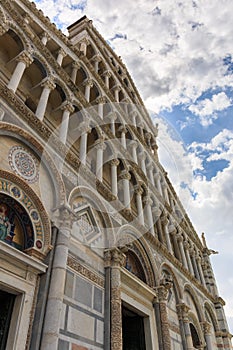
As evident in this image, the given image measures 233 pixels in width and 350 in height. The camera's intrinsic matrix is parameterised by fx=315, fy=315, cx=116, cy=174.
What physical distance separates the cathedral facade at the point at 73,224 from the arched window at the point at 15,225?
0.02 meters

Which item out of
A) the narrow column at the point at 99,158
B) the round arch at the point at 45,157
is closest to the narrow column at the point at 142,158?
the narrow column at the point at 99,158

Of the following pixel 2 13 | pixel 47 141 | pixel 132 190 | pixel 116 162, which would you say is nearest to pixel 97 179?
pixel 47 141

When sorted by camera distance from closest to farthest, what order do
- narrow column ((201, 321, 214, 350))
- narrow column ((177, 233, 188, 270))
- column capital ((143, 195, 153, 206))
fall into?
column capital ((143, 195, 153, 206)) → narrow column ((201, 321, 214, 350)) → narrow column ((177, 233, 188, 270))

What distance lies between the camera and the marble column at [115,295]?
5.91 m

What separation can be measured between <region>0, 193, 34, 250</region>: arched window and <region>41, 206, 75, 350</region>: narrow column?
1.86 feet

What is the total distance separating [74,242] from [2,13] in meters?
5.43

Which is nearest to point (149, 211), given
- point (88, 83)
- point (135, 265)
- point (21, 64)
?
point (135, 265)

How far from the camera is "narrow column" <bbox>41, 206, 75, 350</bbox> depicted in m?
4.55

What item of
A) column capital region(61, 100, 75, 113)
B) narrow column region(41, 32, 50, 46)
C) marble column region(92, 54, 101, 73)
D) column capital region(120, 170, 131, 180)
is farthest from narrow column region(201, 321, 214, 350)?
narrow column region(41, 32, 50, 46)

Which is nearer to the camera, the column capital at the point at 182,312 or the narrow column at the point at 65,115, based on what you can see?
the narrow column at the point at 65,115

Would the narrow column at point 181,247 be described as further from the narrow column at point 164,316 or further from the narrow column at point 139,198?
the narrow column at point 164,316

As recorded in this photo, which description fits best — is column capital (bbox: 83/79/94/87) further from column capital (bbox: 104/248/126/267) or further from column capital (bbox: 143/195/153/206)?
column capital (bbox: 104/248/126/267)

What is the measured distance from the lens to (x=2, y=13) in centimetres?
721

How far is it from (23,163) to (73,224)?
5.27 ft
